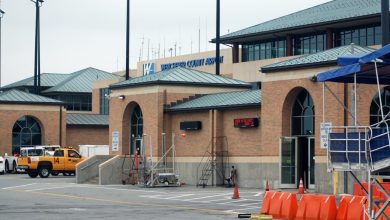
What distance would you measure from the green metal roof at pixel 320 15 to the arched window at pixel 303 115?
63.4 feet

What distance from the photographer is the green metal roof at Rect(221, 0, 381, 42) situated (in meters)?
62.3

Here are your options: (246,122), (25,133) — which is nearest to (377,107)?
(246,122)

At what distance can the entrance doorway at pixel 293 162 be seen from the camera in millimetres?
41750

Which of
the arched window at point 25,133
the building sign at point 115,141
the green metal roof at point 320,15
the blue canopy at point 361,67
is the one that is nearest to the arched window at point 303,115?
the building sign at point 115,141

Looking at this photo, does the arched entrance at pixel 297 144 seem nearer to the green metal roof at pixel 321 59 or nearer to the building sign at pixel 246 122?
the green metal roof at pixel 321 59

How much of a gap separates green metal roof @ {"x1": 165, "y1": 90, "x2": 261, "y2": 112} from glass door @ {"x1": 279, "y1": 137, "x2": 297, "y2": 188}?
286 centimetres

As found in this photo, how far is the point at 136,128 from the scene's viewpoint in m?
53.3

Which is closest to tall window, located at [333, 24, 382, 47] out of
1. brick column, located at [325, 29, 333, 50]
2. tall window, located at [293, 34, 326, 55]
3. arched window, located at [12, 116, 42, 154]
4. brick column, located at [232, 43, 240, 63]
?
brick column, located at [325, 29, 333, 50]

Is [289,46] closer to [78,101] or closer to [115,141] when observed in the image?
[115,141]

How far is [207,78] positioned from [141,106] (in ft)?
14.5

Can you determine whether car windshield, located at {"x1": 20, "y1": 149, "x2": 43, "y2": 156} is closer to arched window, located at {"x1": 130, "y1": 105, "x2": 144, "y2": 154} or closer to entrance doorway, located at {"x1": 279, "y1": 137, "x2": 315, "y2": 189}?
arched window, located at {"x1": 130, "y1": 105, "x2": 144, "y2": 154}

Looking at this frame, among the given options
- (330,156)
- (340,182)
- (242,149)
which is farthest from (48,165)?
(330,156)

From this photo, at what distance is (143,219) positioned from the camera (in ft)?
85.9

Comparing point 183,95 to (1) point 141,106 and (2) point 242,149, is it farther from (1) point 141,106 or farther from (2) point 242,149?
(2) point 242,149
